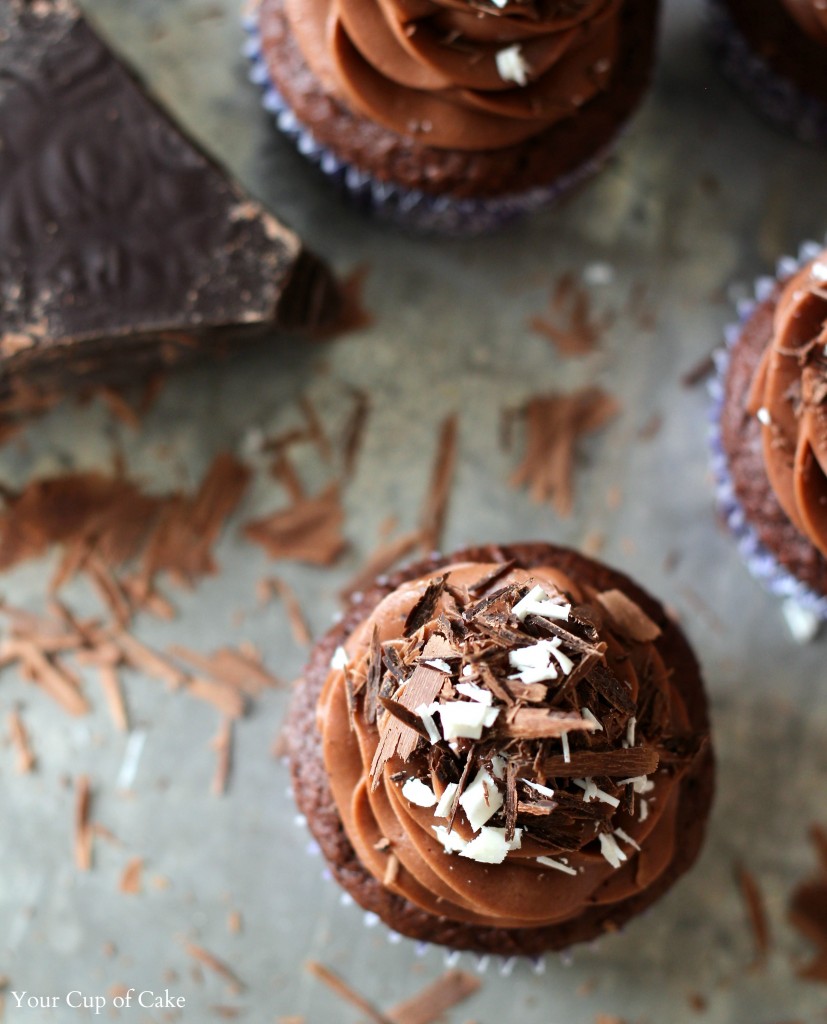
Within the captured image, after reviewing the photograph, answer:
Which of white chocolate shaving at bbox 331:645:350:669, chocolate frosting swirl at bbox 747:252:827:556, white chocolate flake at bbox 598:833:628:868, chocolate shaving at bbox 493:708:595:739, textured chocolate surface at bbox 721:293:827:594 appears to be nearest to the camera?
chocolate shaving at bbox 493:708:595:739

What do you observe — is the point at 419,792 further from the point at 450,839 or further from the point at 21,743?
the point at 21,743

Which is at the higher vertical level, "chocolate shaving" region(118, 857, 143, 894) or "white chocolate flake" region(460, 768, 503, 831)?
"white chocolate flake" region(460, 768, 503, 831)

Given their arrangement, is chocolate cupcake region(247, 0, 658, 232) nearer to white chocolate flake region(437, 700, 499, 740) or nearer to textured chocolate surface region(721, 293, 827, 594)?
textured chocolate surface region(721, 293, 827, 594)

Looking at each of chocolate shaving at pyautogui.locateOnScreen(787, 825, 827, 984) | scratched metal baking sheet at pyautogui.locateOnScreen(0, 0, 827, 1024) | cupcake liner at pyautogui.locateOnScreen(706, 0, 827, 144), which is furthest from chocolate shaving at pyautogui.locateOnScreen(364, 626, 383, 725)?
cupcake liner at pyautogui.locateOnScreen(706, 0, 827, 144)

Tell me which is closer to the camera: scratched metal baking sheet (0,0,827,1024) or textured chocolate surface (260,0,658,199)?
textured chocolate surface (260,0,658,199)

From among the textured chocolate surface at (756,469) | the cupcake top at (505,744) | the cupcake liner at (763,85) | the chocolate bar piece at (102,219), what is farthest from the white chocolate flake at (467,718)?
the cupcake liner at (763,85)

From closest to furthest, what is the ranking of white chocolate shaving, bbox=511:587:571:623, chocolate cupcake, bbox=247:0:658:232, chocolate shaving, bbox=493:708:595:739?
chocolate shaving, bbox=493:708:595:739 → white chocolate shaving, bbox=511:587:571:623 → chocolate cupcake, bbox=247:0:658:232

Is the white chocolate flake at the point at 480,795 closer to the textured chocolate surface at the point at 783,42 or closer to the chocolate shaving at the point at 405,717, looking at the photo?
the chocolate shaving at the point at 405,717

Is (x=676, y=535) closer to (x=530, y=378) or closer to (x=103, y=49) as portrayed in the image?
(x=530, y=378)

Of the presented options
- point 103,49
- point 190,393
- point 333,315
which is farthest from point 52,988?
point 103,49
